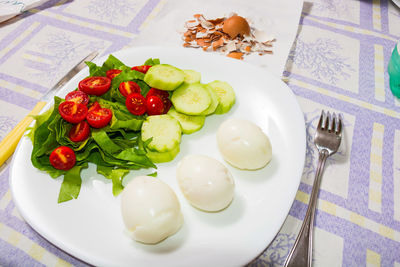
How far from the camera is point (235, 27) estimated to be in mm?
1556

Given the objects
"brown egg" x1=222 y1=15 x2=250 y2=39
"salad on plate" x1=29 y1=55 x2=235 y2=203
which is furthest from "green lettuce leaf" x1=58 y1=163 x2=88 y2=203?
"brown egg" x1=222 y1=15 x2=250 y2=39

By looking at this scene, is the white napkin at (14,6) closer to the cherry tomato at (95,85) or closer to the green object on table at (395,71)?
the cherry tomato at (95,85)

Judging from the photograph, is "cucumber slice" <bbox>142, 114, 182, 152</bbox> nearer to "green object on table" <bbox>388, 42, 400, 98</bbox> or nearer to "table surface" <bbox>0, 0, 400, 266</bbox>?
"table surface" <bbox>0, 0, 400, 266</bbox>

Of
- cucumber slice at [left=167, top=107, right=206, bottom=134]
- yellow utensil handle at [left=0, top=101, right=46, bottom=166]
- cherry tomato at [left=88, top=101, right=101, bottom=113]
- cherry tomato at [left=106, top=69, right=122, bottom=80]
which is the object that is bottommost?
yellow utensil handle at [left=0, top=101, right=46, bottom=166]

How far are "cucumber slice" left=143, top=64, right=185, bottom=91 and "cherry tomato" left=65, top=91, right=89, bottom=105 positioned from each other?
0.76ft

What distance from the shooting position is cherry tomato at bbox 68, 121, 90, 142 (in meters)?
0.99

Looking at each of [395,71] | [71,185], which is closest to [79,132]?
[71,185]

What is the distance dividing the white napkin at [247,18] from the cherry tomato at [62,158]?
2.85 feet

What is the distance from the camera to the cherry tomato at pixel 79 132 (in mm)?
991

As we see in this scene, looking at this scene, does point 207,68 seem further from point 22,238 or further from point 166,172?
point 22,238

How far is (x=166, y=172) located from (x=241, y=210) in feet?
0.94

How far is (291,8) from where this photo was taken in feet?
5.73

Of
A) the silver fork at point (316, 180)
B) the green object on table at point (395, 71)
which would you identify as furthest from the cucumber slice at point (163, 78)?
the green object on table at point (395, 71)

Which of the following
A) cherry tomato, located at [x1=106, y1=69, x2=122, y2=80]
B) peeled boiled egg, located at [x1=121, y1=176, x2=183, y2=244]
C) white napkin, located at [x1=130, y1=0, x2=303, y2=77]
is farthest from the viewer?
white napkin, located at [x1=130, y1=0, x2=303, y2=77]
